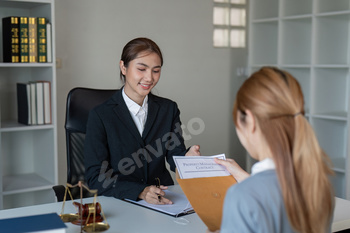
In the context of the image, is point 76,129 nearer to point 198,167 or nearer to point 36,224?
point 198,167

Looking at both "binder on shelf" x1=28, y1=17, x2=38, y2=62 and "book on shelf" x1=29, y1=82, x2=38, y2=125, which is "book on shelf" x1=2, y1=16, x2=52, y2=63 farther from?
"book on shelf" x1=29, y1=82, x2=38, y2=125

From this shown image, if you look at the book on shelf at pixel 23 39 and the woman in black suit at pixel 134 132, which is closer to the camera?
the woman in black suit at pixel 134 132

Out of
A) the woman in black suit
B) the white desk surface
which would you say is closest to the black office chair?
the woman in black suit

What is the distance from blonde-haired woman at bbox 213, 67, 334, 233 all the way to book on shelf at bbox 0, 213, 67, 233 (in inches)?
17.8

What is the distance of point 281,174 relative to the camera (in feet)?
3.27

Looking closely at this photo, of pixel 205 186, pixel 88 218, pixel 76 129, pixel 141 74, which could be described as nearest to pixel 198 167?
pixel 205 186

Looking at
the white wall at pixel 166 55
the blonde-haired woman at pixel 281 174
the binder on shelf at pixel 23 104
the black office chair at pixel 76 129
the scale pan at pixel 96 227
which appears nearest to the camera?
the blonde-haired woman at pixel 281 174

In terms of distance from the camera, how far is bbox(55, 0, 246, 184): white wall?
3.60 m

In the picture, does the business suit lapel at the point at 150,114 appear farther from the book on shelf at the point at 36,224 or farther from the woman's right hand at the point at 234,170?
the book on shelf at the point at 36,224

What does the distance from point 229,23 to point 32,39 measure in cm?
211

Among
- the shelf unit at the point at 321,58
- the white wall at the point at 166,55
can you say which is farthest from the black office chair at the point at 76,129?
the shelf unit at the point at 321,58

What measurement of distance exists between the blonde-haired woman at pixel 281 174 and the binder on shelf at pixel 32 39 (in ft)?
7.45

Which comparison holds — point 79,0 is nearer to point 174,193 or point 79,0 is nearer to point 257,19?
point 257,19

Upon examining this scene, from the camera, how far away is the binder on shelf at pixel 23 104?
3045mm
